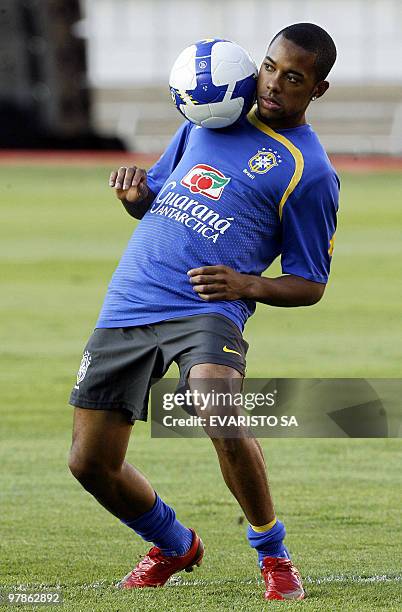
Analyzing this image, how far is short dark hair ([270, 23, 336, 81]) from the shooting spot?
18.5ft

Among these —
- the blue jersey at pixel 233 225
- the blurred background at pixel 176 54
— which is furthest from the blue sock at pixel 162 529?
the blurred background at pixel 176 54

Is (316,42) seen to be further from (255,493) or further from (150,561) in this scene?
(150,561)

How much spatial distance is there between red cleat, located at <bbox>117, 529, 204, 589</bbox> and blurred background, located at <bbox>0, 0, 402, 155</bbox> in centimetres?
3442

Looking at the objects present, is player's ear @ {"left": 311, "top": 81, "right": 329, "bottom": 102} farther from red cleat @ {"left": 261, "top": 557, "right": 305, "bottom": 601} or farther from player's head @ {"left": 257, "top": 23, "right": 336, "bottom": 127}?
red cleat @ {"left": 261, "top": 557, "right": 305, "bottom": 601}

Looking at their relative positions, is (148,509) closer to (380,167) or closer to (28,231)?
(28,231)

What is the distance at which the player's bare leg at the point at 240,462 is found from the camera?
209 inches

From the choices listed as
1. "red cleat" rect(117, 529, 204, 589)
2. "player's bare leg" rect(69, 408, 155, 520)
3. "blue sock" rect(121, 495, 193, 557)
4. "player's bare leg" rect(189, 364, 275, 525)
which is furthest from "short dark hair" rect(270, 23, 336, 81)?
"red cleat" rect(117, 529, 204, 589)

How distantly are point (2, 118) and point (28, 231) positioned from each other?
14.1 meters

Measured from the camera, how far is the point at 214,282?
5.46 meters

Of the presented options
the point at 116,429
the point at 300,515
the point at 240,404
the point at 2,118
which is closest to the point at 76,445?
the point at 116,429

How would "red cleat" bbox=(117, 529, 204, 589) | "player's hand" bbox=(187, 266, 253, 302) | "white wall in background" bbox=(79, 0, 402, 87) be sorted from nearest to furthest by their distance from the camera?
"player's hand" bbox=(187, 266, 253, 302) < "red cleat" bbox=(117, 529, 204, 589) < "white wall in background" bbox=(79, 0, 402, 87)

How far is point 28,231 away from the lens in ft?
70.7

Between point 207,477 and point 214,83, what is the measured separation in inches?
122

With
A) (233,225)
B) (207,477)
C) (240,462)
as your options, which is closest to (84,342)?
(207,477)
